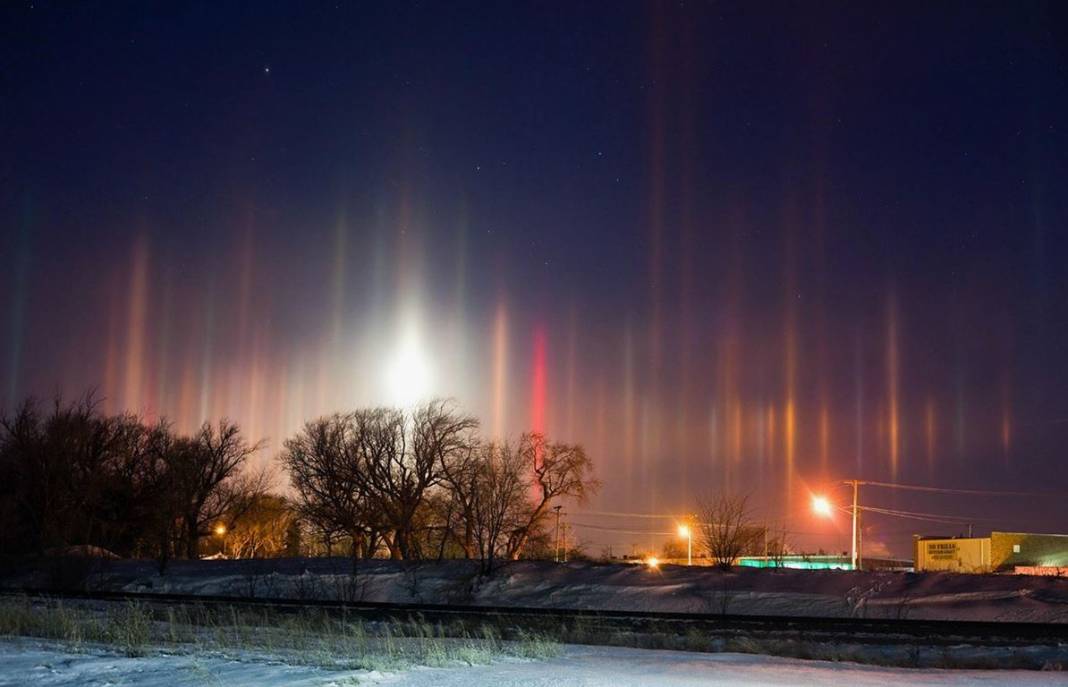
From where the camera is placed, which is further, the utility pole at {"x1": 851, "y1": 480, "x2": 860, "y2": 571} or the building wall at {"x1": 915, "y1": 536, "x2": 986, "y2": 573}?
the building wall at {"x1": 915, "y1": 536, "x2": 986, "y2": 573}

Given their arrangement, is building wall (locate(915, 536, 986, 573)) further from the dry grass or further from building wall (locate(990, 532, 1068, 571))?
the dry grass

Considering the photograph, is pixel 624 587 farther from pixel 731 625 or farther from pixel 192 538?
pixel 192 538

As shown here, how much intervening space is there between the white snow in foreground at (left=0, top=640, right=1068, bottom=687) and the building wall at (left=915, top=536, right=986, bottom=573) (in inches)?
3031

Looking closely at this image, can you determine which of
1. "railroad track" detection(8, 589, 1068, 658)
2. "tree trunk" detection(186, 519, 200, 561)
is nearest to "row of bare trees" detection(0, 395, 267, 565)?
"tree trunk" detection(186, 519, 200, 561)

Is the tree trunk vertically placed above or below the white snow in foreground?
below

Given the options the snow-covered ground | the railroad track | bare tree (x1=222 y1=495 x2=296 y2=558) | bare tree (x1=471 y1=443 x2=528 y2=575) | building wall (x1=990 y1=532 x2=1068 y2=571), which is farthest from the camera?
building wall (x1=990 y1=532 x2=1068 y2=571)

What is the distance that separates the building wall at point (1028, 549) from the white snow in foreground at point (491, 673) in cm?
7780

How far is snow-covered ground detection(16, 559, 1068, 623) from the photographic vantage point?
31.2m

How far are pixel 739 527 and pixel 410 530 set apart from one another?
66.6 ft

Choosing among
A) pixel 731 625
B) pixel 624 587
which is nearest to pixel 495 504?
pixel 624 587

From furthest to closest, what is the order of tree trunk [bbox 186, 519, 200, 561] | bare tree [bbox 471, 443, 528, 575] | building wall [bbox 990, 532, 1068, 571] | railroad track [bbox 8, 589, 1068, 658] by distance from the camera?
1. building wall [bbox 990, 532, 1068, 571]
2. tree trunk [bbox 186, 519, 200, 561]
3. bare tree [bbox 471, 443, 528, 575]
4. railroad track [bbox 8, 589, 1068, 658]

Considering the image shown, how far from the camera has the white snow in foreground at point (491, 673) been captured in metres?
12.9

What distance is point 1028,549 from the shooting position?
90.1m

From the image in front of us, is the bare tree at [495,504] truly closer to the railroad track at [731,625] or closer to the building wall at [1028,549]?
the railroad track at [731,625]
